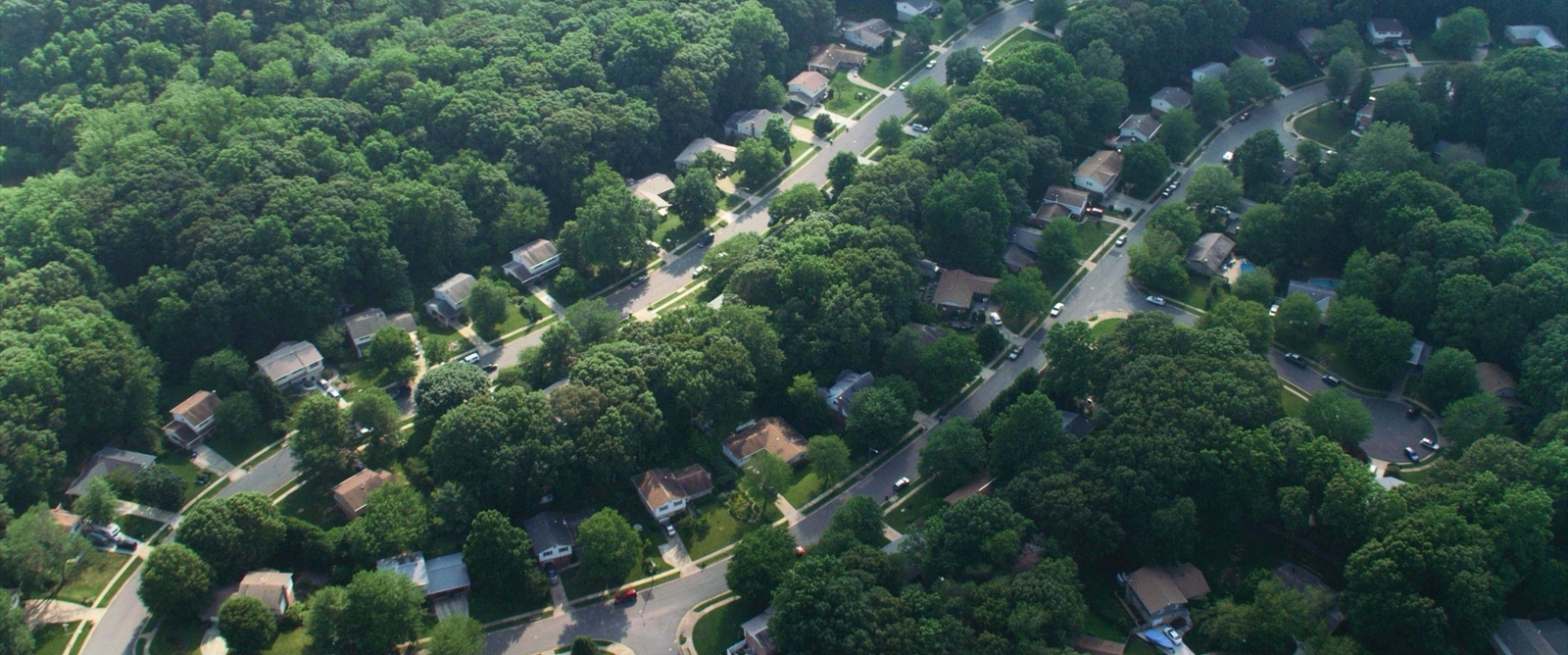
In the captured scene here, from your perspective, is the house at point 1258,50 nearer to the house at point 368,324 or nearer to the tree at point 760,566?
the tree at point 760,566

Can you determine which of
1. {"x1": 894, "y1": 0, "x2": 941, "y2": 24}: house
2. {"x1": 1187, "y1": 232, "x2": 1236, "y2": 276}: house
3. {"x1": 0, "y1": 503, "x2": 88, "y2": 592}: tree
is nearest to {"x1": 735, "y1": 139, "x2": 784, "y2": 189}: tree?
{"x1": 894, "y1": 0, "x2": 941, "y2": 24}: house

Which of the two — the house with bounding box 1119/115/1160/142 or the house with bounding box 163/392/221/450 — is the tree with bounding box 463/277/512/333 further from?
the house with bounding box 1119/115/1160/142

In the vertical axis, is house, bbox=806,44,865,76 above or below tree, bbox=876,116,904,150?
above

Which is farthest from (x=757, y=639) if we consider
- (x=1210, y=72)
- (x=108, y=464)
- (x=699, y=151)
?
(x=1210, y=72)

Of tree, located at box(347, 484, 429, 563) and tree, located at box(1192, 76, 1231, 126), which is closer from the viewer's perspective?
tree, located at box(347, 484, 429, 563)

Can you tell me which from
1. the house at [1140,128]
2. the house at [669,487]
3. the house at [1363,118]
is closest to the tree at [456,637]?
the house at [669,487]

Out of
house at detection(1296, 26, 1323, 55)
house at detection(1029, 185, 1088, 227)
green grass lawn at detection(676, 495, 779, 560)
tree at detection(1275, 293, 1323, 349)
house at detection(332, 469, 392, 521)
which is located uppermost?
house at detection(332, 469, 392, 521)
